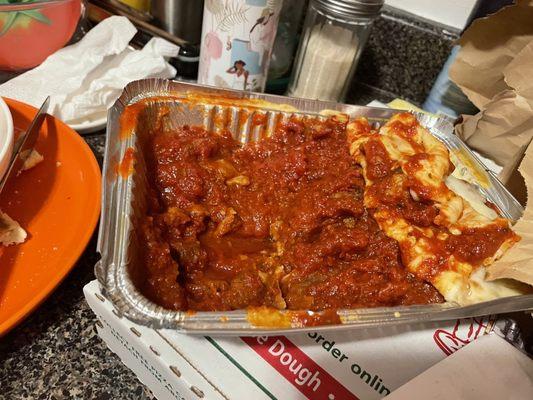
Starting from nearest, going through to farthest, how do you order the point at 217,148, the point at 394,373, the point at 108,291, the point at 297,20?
the point at 108,291
the point at 394,373
the point at 217,148
the point at 297,20

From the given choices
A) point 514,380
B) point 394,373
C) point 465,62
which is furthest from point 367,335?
point 465,62

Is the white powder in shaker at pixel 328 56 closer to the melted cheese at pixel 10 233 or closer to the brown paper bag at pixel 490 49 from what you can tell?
the brown paper bag at pixel 490 49

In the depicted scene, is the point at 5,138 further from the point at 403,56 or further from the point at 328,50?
the point at 403,56

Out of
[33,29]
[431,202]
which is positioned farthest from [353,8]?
[33,29]

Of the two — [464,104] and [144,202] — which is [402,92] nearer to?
[464,104]

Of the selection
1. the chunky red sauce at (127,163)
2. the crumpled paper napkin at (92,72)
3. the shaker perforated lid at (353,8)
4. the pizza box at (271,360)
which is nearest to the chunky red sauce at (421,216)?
the pizza box at (271,360)
